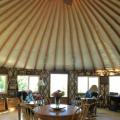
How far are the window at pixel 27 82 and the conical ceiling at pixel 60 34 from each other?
0.86 metres

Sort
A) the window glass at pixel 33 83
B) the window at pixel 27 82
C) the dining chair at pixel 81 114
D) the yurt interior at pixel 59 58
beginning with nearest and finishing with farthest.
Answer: the dining chair at pixel 81 114, the yurt interior at pixel 59 58, the window at pixel 27 82, the window glass at pixel 33 83

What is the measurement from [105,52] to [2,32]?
4.01 meters

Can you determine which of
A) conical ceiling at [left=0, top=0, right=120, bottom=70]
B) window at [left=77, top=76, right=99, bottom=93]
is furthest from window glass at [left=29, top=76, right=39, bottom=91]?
window at [left=77, top=76, right=99, bottom=93]

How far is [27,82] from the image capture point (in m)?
12.1

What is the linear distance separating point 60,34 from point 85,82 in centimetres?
449

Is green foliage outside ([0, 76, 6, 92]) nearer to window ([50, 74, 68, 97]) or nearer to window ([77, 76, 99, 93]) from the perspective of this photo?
window ([50, 74, 68, 97])

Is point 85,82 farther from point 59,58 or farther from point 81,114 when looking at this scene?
point 81,114

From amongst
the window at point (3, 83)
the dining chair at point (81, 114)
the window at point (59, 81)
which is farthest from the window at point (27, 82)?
the dining chair at point (81, 114)

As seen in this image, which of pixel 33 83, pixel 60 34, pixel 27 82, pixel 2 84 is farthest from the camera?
pixel 33 83

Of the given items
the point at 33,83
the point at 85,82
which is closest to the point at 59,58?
the point at 33,83

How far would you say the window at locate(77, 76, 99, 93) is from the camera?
12.6m

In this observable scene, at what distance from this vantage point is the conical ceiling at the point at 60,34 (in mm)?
6977

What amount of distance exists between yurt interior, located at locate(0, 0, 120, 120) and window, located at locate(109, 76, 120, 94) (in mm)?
24

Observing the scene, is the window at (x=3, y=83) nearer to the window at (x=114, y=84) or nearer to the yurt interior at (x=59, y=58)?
the yurt interior at (x=59, y=58)
